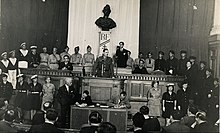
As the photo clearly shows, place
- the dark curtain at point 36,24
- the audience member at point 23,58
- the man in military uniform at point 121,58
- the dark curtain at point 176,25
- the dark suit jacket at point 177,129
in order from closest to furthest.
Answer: the dark suit jacket at point 177,129 < the audience member at point 23,58 < the dark curtain at point 176,25 < the man in military uniform at point 121,58 < the dark curtain at point 36,24

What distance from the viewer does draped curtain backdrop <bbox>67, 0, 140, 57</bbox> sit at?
46.2ft

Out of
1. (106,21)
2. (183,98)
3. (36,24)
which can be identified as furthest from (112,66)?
(36,24)

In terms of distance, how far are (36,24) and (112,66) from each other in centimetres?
402

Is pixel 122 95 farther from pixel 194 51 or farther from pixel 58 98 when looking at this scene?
pixel 194 51

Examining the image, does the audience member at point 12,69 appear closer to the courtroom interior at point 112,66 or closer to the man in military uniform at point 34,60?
the courtroom interior at point 112,66

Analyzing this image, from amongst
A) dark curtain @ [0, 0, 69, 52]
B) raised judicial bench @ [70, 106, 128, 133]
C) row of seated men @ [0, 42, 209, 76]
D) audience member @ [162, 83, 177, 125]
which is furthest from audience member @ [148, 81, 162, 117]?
dark curtain @ [0, 0, 69, 52]

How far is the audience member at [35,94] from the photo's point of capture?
9.59 metres

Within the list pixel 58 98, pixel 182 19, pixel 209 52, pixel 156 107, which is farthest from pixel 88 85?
pixel 182 19

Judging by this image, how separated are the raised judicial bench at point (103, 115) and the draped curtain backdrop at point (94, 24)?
5.66 m

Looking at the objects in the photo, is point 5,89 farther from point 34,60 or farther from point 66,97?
point 34,60

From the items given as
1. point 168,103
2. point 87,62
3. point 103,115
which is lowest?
point 103,115

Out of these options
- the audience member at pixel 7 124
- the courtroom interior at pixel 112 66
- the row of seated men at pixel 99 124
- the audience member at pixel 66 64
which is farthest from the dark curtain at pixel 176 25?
the audience member at pixel 7 124

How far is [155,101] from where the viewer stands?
9586mm

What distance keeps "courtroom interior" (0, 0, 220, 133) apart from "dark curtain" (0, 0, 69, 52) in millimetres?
35
